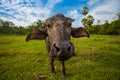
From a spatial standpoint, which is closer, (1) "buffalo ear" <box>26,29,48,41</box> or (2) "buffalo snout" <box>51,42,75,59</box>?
(2) "buffalo snout" <box>51,42,75,59</box>

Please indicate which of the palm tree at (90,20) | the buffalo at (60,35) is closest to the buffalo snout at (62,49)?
the buffalo at (60,35)

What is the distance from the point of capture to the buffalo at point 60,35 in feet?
12.6

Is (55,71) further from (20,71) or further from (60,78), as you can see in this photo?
(20,71)

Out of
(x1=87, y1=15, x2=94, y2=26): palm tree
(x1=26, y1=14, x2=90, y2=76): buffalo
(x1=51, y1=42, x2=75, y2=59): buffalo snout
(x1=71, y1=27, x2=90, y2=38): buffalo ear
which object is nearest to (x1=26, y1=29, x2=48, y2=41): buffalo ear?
(x1=26, y1=14, x2=90, y2=76): buffalo

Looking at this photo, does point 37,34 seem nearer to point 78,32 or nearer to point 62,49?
point 78,32

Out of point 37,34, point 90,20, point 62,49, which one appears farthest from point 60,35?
point 90,20

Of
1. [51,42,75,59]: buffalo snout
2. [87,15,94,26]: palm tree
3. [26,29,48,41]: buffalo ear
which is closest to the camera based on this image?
[51,42,75,59]: buffalo snout

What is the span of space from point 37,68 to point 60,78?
1829 mm

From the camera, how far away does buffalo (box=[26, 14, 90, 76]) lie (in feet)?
12.6

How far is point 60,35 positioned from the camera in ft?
14.2

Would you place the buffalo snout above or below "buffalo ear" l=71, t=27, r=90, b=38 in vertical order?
below

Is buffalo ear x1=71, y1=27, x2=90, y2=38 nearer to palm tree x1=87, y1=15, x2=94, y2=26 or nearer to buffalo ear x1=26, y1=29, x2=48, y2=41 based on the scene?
buffalo ear x1=26, y1=29, x2=48, y2=41

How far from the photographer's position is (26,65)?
8.80 meters

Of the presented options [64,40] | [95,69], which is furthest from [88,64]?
[64,40]
